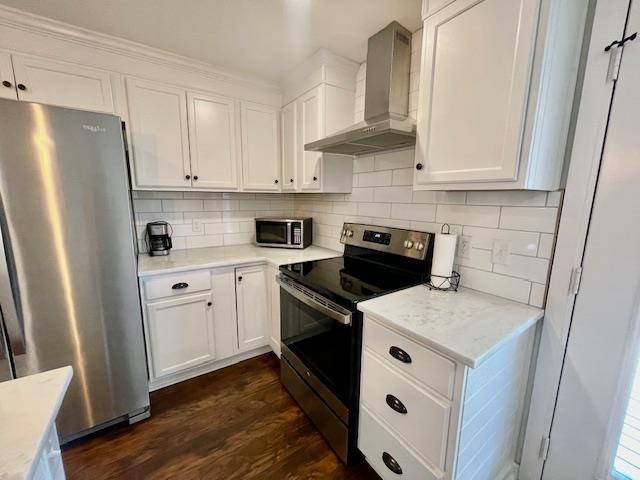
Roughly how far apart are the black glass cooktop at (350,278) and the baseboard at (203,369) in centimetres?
100

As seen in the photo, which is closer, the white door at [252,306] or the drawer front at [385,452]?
the drawer front at [385,452]

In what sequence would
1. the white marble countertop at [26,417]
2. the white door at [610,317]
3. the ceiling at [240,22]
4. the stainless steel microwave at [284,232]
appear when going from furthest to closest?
the stainless steel microwave at [284,232]
the ceiling at [240,22]
the white door at [610,317]
the white marble countertop at [26,417]

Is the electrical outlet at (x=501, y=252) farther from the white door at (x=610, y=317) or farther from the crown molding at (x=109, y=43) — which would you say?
the crown molding at (x=109, y=43)

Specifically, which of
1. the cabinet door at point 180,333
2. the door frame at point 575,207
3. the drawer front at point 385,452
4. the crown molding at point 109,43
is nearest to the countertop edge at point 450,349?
the door frame at point 575,207

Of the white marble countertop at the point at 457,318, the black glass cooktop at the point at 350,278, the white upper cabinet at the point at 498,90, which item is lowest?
the white marble countertop at the point at 457,318

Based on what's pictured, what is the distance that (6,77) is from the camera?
60.0 inches

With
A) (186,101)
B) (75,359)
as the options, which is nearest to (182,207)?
(186,101)

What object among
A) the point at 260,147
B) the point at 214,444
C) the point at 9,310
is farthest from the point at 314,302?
the point at 260,147

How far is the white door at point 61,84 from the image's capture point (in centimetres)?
156

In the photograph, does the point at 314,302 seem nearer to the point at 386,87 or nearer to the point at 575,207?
the point at 575,207

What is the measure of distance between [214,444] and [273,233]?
1583 mm

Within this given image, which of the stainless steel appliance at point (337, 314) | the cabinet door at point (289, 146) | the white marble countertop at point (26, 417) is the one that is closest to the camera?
the white marble countertop at point (26, 417)

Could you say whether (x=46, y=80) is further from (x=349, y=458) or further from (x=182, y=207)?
(x=349, y=458)

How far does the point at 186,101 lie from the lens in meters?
2.05
